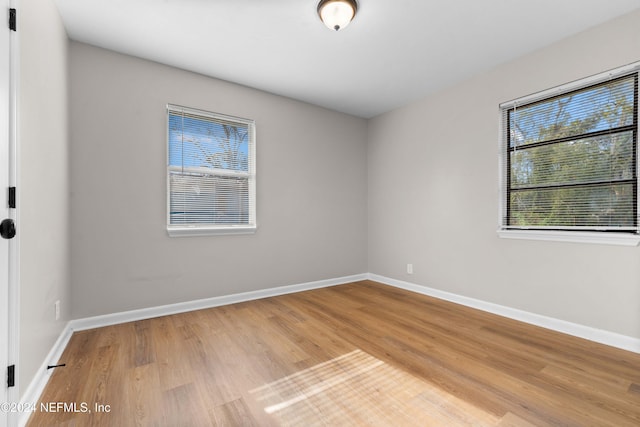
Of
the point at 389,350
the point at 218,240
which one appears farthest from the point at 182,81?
the point at 389,350

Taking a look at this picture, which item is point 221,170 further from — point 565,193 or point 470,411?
point 565,193

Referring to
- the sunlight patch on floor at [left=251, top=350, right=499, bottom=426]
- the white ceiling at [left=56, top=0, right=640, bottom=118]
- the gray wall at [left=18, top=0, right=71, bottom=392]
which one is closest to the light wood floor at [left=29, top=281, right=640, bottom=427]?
the sunlight patch on floor at [left=251, top=350, right=499, bottom=426]

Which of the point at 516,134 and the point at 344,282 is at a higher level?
the point at 516,134

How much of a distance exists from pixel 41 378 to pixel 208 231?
1801mm

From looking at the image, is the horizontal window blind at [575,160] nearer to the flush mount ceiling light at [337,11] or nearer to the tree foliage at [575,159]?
the tree foliage at [575,159]

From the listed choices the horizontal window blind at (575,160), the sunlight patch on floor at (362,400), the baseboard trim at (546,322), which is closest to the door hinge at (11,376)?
the sunlight patch on floor at (362,400)

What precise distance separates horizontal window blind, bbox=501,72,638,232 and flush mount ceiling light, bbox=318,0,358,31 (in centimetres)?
203

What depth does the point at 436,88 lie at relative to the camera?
143 inches

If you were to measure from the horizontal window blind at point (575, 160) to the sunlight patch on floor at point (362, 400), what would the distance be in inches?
83.2

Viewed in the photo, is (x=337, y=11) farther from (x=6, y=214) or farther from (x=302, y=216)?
(x=302, y=216)

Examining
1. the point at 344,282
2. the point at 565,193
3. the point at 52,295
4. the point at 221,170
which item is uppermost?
the point at 221,170

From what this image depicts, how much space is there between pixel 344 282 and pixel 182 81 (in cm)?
349

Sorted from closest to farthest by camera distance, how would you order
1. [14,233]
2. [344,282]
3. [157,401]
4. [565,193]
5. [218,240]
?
[14,233] < [157,401] < [565,193] < [218,240] < [344,282]

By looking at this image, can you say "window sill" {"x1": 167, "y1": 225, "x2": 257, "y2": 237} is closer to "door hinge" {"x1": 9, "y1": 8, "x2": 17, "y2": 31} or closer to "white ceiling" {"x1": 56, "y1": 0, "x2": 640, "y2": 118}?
"white ceiling" {"x1": 56, "y1": 0, "x2": 640, "y2": 118}
